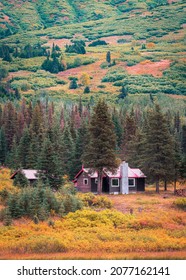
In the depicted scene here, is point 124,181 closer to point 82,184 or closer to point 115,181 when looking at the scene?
point 115,181

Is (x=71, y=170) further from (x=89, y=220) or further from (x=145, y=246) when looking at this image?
(x=145, y=246)

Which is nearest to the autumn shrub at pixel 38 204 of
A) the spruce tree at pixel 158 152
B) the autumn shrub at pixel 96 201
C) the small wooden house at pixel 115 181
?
the autumn shrub at pixel 96 201

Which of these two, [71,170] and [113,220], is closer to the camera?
[113,220]

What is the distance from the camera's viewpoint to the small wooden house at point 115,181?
261 ft

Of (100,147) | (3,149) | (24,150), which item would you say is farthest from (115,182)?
(3,149)

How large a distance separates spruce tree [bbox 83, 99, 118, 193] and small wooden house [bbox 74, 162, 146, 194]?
223 centimetres

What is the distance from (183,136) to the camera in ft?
412

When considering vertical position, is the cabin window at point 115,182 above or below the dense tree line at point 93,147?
below

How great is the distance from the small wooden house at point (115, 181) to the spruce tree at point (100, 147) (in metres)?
2.23

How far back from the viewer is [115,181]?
79812mm

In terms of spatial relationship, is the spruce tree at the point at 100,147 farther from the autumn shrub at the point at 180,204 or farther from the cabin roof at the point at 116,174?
the autumn shrub at the point at 180,204

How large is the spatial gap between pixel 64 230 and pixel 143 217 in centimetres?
915
